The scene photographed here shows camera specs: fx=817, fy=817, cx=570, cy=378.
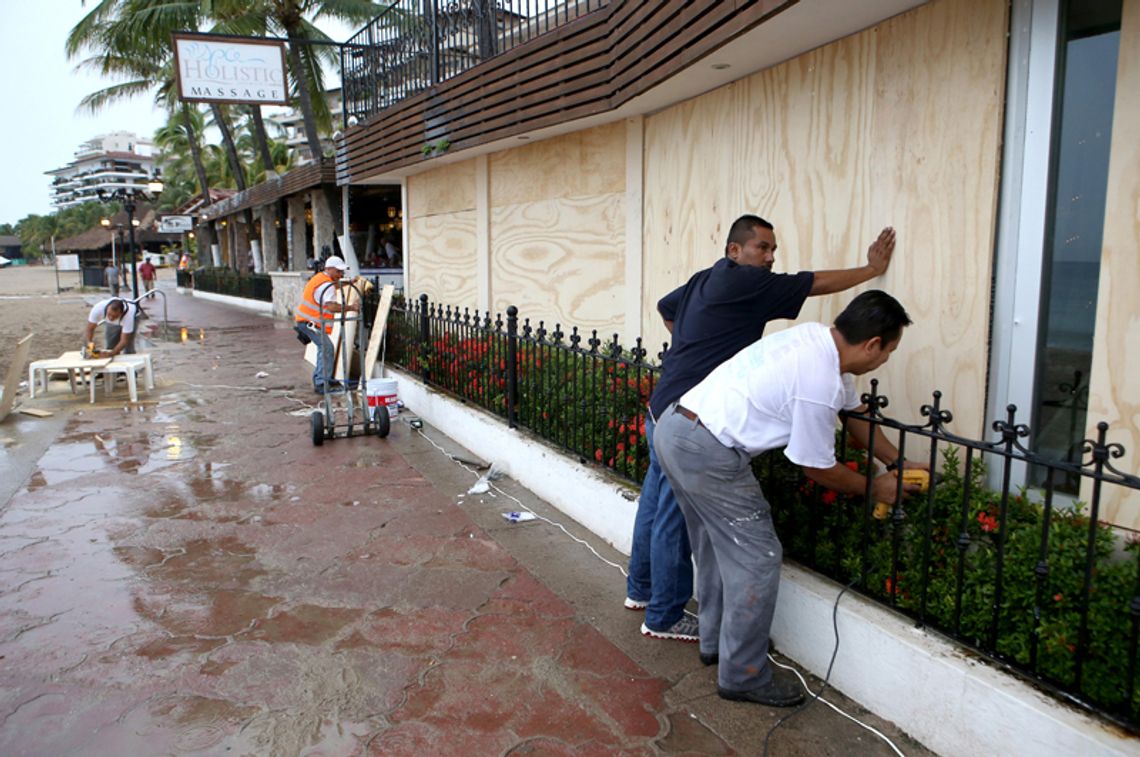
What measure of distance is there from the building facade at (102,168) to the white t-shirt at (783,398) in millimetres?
186213

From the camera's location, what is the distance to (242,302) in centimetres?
2789

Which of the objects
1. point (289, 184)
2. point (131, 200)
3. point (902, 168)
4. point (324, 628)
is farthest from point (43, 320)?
point (902, 168)

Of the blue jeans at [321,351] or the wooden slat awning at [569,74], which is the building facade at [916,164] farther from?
the blue jeans at [321,351]

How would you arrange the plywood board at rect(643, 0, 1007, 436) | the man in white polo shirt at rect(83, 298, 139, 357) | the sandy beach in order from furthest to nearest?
the sandy beach → the man in white polo shirt at rect(83, 298, 139, 357) → the plywood board at rect(643, 0, 1007, 436)

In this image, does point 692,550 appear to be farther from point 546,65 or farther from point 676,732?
point 546,65

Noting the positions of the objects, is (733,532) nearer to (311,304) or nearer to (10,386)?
(311,304)

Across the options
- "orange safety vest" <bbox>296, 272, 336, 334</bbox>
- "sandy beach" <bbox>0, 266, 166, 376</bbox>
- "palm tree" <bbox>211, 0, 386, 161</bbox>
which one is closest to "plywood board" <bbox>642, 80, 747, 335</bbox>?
"orange safety vest" <bbox>296, 272, 336, 334</bbox>

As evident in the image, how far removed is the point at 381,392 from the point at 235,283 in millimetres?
23232

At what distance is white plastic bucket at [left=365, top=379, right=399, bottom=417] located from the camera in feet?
27.2

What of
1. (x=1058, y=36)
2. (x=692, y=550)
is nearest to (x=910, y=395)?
(x=692, y=550)

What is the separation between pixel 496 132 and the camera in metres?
7.46

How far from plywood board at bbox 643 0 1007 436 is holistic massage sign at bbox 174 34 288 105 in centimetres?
927

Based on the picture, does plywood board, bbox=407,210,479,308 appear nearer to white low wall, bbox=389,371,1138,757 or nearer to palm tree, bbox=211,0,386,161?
white low wall, bbox=389,371,1138,757

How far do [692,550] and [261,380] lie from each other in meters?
9.48
